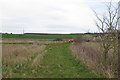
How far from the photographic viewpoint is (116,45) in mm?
5980

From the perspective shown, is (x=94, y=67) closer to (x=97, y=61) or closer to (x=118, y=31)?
(x=97, y=61)

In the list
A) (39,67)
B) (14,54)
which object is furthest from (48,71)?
(14,54)

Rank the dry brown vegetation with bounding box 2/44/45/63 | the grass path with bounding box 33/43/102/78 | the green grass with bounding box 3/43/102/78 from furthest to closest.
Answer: the dry brown vegetation with bounding box 2/44/45/63 < the grass path with bounding box 33/43/102/78 < the green grass with bounding box 3/43/102/78

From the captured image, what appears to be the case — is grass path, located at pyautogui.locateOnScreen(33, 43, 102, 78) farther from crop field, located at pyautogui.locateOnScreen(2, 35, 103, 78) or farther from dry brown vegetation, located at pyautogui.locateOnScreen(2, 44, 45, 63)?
dry brown vegetation, located at pyautogui.locateOnScreen(2, 44, 45, 63)

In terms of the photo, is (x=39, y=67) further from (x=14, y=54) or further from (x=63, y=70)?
(x=14, y=54)

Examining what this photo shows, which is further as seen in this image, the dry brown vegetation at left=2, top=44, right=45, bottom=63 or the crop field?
the dry brown vegetation at left=2, top=44, right=45, bottom=63

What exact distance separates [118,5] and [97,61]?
122 inches

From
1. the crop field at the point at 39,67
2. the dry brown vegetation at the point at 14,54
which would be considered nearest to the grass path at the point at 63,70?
the crop field at the point at 39,67

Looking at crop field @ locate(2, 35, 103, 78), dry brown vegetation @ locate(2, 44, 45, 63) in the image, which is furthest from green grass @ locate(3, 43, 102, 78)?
dry brown vegetation @ locate(2, 44, 45, 63)

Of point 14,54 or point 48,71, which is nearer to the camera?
point 48,71

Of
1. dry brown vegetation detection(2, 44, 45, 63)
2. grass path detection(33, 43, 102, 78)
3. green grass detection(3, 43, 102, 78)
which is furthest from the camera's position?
dry brown vegetation detection(2, 44, 45, 63)

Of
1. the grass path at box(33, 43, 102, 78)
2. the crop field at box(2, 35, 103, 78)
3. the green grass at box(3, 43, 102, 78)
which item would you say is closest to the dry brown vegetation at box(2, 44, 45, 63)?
the crop field at box(2, 35, 103, 78)

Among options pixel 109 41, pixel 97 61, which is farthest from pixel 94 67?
pixel 109 41

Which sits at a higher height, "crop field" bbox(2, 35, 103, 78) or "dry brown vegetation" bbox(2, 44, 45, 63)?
"dry brown vegetation" bbox(2, 44, 45, 63)
